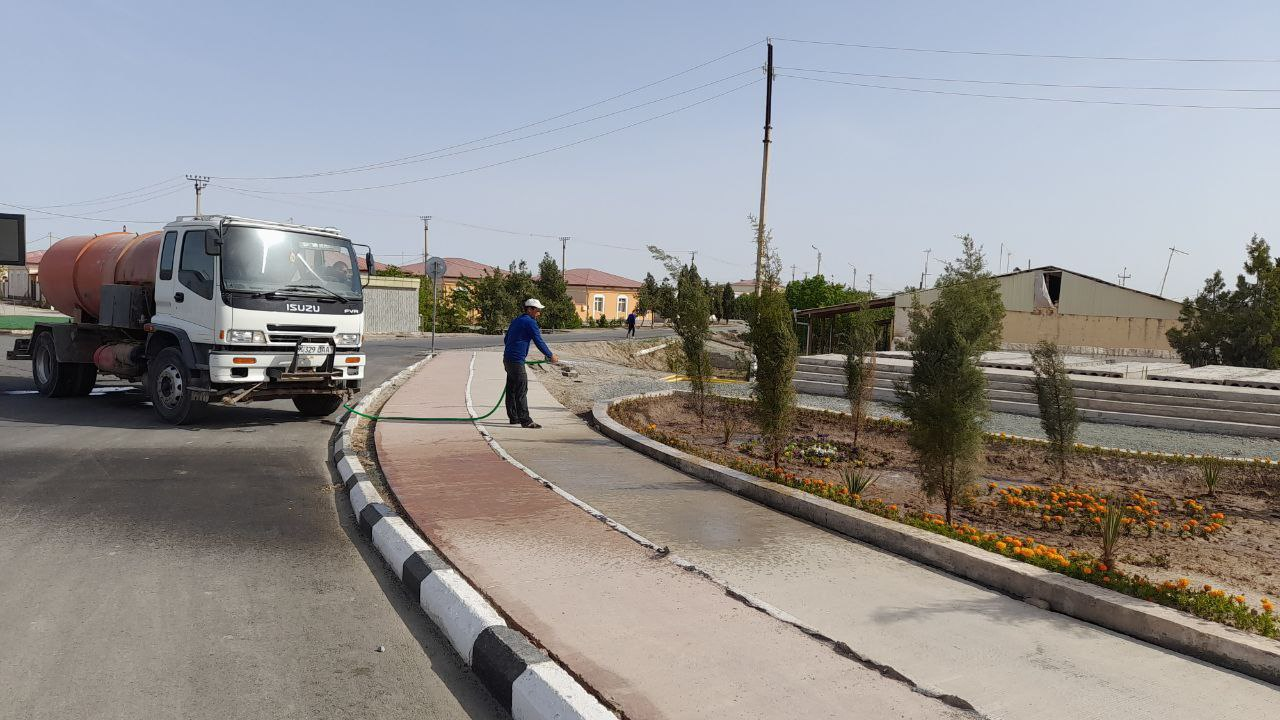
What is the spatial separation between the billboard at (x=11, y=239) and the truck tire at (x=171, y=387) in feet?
66.5

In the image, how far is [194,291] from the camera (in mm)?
9977

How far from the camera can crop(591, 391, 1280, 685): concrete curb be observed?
12.2ft

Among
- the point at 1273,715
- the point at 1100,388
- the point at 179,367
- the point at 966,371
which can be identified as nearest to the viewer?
the point at 1273,715

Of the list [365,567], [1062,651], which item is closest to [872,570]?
[1062,651]

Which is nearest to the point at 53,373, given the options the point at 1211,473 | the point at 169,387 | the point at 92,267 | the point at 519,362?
the point at 92,267

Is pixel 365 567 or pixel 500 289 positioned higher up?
pixel 500 289

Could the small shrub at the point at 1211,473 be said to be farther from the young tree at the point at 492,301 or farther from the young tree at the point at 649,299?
the young tree at the point at 492,301

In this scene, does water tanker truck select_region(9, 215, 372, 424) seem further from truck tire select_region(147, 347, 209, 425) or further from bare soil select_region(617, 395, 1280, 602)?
bare soil select_region(617, 395, 1280, 602)

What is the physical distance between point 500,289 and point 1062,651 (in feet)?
148

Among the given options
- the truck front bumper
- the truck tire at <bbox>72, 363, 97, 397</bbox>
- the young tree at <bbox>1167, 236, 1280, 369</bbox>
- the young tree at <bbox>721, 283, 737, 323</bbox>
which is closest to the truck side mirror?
the truck front bumper

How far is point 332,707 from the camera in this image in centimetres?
328

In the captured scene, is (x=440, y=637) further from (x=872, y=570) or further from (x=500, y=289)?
(x=500, y=289)

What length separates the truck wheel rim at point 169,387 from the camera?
10.4 m

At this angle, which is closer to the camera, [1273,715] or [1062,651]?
[1273,715]
